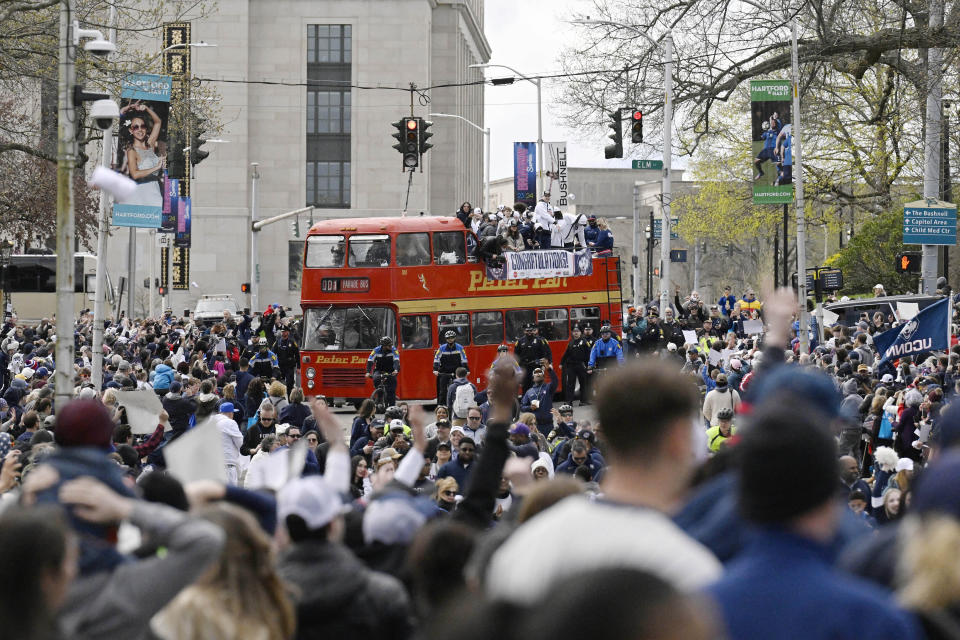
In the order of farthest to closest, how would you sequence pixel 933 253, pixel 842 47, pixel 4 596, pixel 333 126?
1. pixel 333 126
2. pixel 933 253
3. pixel 842 47
4. pixel 4 596

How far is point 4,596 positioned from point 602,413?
1.57 meters

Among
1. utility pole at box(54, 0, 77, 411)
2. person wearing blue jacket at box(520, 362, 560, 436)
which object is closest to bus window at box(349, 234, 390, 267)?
person wearing blue jacket at box(520, 362, 560, 436)

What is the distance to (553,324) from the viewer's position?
30.1 meters

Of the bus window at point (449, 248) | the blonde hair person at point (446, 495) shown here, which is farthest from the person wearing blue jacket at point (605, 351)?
the blonde hair person at point (446, 495)

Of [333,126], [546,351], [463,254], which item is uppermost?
[333,126]

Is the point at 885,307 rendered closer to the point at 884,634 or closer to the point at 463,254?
the point at 463,254

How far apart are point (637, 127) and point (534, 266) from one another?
3.93 meters

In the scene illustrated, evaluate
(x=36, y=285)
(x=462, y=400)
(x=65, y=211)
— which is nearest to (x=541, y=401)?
(x=462, y=400)

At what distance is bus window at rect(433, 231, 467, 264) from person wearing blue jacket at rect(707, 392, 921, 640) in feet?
85.6

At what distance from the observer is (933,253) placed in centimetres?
2795

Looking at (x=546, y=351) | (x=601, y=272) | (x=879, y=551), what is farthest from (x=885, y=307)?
(x=879, y=551)

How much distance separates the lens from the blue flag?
18.6 meters

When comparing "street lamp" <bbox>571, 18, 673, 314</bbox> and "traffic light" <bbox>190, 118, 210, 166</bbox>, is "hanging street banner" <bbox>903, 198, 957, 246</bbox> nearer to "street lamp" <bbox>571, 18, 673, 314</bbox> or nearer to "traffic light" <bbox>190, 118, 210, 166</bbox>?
"street lamp" <bbox>571, 18, 673, 314</bbox>

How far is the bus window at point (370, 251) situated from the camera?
2908 cm
